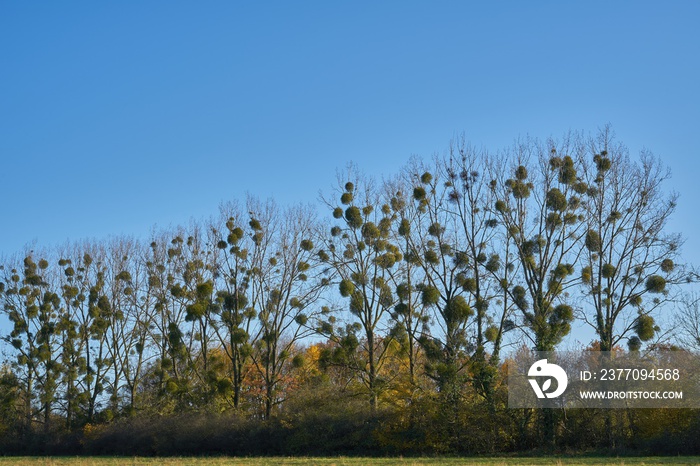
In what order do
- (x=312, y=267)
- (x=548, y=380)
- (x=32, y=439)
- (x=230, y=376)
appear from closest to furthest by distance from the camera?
1. (x=548, y=380)
2. (x=312, y=267)
3. (x=230, y=376)
4. (x=32, y=439)

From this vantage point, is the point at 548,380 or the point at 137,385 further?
the point at 137,385

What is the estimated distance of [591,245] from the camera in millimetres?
31516

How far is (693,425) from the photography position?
1092 inches

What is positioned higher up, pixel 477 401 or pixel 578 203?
pixel 578 203

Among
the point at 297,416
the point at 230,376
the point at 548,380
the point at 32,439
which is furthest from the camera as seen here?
the point at 32,439

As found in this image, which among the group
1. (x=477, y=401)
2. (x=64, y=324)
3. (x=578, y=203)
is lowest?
(x=477, y=401)

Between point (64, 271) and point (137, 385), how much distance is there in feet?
29.8

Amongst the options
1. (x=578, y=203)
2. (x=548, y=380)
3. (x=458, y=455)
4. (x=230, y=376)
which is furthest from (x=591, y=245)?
(x=230, y=376)

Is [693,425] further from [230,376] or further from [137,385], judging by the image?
[137,385]

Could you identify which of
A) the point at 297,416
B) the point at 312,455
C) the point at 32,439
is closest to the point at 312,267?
the point at 297,416

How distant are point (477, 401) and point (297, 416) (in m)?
8.48

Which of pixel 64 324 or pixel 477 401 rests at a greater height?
pixel 64 324

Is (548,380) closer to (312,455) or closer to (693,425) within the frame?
(693,425)

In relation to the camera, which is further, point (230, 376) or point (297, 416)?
point (230, 376)
